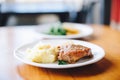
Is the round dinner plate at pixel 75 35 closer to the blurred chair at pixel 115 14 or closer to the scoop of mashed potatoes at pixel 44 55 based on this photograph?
the scoop of mashed potatoes at pixel 44 55

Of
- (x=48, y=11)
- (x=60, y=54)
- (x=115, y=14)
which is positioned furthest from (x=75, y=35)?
(x=115, y=14)

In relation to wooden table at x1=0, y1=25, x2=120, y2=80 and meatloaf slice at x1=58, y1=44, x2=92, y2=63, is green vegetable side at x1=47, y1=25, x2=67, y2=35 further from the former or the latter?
meatloaf slice at x1=58, y1=44, x2=92, y2=63

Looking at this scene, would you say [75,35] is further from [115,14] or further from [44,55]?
[115,14]

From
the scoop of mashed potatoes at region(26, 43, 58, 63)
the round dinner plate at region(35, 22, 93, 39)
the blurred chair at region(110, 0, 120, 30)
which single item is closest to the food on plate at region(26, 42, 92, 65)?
the scoop of mashed potatoes at region(26, 43, 58, 63)

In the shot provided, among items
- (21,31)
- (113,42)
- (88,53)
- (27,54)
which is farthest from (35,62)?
(21,31)

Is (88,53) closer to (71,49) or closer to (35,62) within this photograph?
(71,49)

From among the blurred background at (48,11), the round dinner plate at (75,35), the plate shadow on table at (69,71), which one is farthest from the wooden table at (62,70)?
the blurred background at (48,11)

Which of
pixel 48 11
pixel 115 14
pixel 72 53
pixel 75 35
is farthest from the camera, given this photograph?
pixel 115 14

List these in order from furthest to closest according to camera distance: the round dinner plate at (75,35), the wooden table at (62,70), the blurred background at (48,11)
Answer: the blurred background at (48,11) < the round dinner plate at (75,35) < the wooden table at (62,70)
